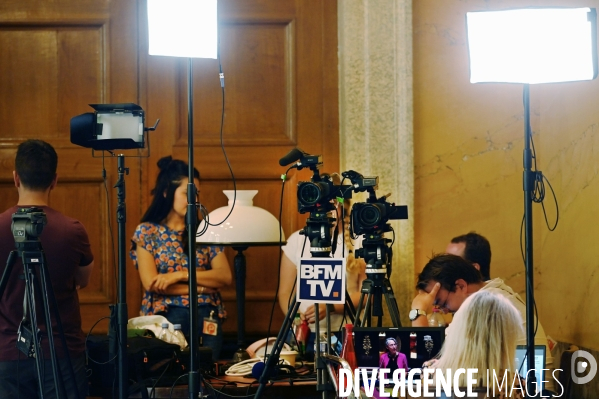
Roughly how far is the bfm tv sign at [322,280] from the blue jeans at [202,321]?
102 centimetres

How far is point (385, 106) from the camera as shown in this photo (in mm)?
5043

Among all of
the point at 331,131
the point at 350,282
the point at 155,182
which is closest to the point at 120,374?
the point at 350,282

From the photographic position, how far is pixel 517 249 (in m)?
5.06

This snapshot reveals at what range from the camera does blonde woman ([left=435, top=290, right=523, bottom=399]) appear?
2729mm

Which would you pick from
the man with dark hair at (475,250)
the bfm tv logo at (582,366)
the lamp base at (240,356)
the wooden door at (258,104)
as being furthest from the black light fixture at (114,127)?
the bfm tv logo at (582,366)

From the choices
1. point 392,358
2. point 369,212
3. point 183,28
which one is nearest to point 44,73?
point 183,28

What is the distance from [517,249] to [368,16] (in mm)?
1629

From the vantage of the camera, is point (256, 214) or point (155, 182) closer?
point (256, 214)

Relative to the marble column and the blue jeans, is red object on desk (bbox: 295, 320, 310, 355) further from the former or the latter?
the marble column

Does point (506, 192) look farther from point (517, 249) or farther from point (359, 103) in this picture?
point (359, 103)

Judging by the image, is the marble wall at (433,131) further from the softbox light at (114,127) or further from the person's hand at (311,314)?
the softbox light at (114,127)

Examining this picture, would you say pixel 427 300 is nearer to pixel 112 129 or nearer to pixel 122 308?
pixel 122 308

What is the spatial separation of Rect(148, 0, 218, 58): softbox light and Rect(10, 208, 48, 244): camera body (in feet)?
2.73

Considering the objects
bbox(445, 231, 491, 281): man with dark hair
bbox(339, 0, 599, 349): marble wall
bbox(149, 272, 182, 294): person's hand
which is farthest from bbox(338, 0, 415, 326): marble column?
bbox(149, 272, 182, 294): person's hand
